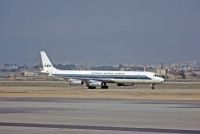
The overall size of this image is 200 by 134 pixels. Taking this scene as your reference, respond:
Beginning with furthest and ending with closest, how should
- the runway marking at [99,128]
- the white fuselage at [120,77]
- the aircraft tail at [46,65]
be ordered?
the aircraft tail at [46,65] → the white fuselage at [120,77] → the runway marking at [99,128]

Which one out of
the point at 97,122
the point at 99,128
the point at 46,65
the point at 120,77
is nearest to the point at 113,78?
the point at 120,77

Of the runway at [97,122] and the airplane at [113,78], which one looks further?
the airplane at [113,78]

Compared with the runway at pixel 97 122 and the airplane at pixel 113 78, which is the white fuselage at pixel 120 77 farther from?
the runway at pixel 97 122

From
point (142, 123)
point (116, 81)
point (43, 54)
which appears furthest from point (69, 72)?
point (142, 123)

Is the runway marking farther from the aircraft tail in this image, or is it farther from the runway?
the aircraft tail

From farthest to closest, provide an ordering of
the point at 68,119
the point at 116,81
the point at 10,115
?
the point at 116,81
the point at 10,115
the point at 68,119

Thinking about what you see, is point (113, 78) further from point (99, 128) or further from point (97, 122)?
point (99, 128)

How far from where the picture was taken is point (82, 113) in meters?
34.6

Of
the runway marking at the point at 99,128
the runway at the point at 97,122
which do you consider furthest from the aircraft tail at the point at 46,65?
the runway marking at the point at 99,128

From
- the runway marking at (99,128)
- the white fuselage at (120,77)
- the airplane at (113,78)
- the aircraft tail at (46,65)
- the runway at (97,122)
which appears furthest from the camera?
the aircraft tail at (46,65)

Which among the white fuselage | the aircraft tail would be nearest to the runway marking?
the white fuselage

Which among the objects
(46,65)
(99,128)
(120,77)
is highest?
(46,65)

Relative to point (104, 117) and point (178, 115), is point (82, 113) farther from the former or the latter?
point (178, 115)

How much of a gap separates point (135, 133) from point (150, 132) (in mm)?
776
